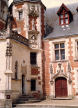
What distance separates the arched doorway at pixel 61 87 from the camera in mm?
19509

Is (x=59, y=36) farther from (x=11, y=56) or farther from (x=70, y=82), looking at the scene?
(x=11, y=56)

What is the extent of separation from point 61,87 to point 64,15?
7.40m

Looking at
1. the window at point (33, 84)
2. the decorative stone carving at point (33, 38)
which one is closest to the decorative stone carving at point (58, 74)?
the window at point (33, 84)

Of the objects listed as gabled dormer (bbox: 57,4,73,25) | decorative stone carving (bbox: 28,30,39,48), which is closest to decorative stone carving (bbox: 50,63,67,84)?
decorative stone carving (bbox: 28,30,39,48)

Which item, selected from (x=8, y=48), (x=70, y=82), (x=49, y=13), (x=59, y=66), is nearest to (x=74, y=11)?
(x=49, y=13)

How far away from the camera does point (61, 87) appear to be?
774 inches

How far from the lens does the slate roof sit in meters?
20.4

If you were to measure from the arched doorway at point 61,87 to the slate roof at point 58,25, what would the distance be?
13.9 feet

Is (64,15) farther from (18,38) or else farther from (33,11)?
(18,38)

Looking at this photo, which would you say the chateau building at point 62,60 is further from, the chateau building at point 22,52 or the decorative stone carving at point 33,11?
the decorative stone carving at point 33,11

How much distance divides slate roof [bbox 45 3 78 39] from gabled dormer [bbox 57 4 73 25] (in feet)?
1.26

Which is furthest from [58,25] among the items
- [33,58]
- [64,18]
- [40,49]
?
[33,58]

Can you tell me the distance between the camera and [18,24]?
2122 cm

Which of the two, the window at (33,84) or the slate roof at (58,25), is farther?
the slate roof at (58,25)
